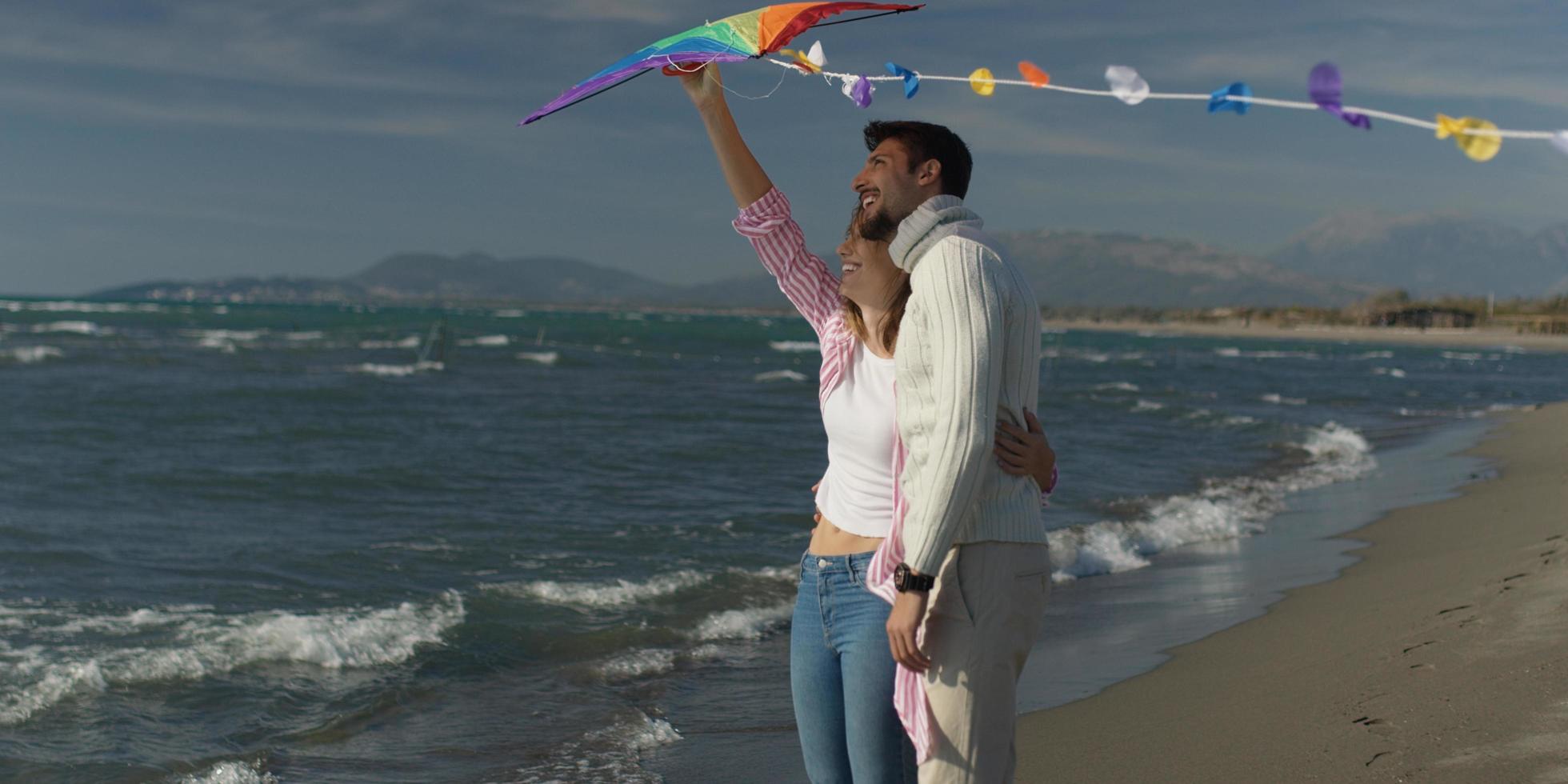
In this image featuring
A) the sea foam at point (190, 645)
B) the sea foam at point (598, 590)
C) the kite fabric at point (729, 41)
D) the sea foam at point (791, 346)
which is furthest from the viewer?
the sea foam at point (791, 346)

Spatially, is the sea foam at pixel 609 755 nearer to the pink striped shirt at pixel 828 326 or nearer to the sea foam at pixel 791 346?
the pink striped shirt at pixel 828 326

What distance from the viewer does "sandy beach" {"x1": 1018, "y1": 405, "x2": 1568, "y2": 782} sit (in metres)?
3.90

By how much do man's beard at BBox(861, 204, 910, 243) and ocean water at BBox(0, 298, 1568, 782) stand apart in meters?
2.94

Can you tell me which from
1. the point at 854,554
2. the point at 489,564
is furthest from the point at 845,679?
the point at 489,564

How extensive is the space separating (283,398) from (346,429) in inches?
214

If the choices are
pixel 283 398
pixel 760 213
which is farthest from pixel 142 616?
pixel 283 398

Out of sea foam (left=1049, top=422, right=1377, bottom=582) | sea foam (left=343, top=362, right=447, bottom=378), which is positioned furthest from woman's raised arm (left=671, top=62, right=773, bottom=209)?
sea foam (left=343, top=362, right=447, bottom=378)

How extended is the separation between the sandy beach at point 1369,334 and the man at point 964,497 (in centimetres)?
7468

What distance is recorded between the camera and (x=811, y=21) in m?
2.60

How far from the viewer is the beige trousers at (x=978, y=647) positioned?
1.94 metres

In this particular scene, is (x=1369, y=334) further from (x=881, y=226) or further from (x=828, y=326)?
(x=881, y=226)

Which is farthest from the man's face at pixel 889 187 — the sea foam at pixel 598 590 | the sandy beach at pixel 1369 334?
the sandy beach at pixel 1369 334

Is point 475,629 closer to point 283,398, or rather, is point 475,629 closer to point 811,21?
point 811,21

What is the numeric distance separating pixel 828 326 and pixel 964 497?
0.68m
